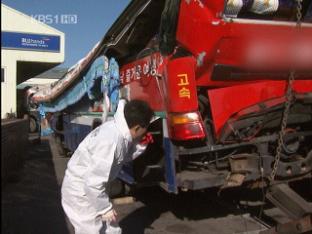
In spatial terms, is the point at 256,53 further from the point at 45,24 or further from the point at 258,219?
the point at 45,24

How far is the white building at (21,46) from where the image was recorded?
2058 cm

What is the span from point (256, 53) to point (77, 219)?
2.58 metres

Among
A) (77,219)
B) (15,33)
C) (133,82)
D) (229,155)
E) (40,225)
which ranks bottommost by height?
(40,225)

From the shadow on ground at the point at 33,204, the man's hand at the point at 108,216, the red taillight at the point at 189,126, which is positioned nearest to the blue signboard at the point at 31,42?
the shadow on ground at the point at 33,204

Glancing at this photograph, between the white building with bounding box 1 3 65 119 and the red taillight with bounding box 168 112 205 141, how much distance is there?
16.3m

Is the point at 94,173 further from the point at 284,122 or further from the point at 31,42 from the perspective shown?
the point at 31,42

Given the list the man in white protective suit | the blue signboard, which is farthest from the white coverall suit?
the blue signboard

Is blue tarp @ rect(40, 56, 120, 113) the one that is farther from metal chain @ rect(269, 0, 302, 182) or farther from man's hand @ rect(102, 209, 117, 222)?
man's hand @ rect(102, 209, 117, 222)

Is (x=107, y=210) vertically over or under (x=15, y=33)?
under

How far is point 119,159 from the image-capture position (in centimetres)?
367

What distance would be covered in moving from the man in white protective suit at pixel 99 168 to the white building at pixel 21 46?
56.7ft

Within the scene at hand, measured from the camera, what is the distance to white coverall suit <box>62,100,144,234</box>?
3.43m

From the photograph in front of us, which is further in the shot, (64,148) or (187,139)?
(64,148)

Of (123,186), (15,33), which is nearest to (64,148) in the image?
(123,186)
